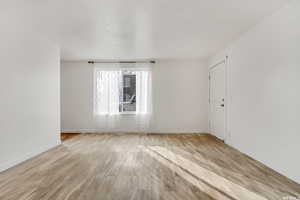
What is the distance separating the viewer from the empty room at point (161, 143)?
2.52 m

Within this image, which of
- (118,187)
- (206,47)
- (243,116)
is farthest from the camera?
(206,47)

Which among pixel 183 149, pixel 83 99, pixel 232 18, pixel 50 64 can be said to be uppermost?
pixel 232 18

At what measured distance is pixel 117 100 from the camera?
6.58 m

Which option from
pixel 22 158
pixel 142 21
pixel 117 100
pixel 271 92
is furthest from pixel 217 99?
pixel 22 158

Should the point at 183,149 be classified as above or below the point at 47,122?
below

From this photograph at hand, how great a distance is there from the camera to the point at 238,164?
329 centimetres

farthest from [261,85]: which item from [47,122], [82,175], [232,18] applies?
[47,122]

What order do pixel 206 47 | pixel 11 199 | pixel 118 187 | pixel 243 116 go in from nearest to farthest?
pixel 11 199 < pixel 118 187 < pixel 243 116 < pixel 206 47

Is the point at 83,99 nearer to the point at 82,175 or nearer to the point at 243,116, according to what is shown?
the point at 82,175

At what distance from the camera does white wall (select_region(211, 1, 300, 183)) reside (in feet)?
8.57

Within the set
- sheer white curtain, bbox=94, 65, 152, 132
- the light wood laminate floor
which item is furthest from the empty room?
sheer white curtain, bbox=94, 65, 152, 132

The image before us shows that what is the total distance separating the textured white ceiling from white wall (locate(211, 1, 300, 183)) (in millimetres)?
307

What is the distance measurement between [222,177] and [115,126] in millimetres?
4530

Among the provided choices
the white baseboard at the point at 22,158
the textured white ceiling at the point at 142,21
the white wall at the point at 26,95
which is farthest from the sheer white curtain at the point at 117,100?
the white baseboard at the point at 22,158
